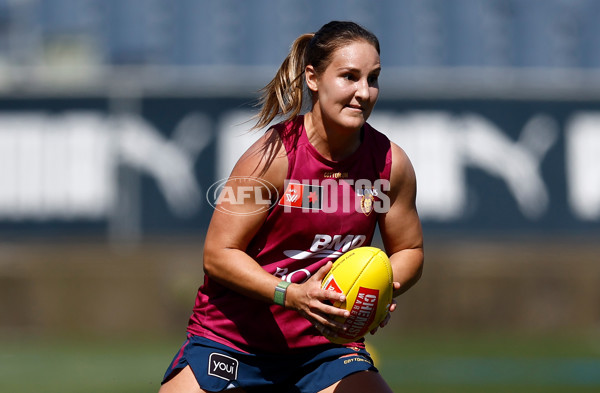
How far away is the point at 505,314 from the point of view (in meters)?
11.5

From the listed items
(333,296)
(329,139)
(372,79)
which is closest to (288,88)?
(329,139)

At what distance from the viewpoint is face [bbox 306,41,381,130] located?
4.21 m

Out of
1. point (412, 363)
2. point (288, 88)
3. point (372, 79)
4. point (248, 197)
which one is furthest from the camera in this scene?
point (412, 363)

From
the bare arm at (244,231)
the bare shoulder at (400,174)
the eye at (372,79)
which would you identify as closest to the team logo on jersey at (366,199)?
the bare shoulder at (400,174)

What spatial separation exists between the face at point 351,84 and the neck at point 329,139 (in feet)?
0.31

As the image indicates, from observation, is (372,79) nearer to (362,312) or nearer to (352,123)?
(352,123)

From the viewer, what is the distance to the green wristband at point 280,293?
405cm

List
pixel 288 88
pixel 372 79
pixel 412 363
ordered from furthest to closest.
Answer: pixel 412 363, pixel 288 88, pixel 372 79

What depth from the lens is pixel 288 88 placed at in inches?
177

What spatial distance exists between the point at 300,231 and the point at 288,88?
65 cm

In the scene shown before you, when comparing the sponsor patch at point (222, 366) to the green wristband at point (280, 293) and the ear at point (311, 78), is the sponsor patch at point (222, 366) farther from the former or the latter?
the ear at point (311, 78)

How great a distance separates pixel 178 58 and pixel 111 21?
116cm

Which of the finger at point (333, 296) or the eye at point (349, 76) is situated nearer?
the finger at point (333, 296)

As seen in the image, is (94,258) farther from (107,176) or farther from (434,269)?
(434,269)
